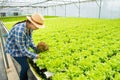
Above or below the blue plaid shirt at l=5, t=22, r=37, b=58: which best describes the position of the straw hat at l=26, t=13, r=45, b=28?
above

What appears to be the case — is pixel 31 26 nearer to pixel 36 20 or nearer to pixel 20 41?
pixel 36 20

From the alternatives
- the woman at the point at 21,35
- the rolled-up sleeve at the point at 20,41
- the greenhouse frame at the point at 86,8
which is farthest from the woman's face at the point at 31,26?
the greenhouse frame at the point at 86,8

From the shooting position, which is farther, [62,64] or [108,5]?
[108,5]

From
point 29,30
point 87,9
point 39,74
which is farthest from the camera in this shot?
point 87,9

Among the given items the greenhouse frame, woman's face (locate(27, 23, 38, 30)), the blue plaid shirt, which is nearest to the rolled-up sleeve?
the blue plaid shirt

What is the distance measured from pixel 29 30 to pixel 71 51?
1.89 metres

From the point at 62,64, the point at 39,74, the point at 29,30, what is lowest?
the point at 39,74

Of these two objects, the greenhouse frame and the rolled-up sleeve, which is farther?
the greenhouse frame

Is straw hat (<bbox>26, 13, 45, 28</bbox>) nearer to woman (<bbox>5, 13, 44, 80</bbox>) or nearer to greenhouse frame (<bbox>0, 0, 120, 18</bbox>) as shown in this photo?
woman (<bbox>5, 13, 44, 80</bbox>)

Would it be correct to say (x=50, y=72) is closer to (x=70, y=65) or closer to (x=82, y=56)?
(x=70, y=65)

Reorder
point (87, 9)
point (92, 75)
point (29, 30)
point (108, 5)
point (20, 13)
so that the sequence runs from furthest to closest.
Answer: point (20, 13) → point (87, 9) → point (108, 5) → point (29, 30) → point (92, 75)

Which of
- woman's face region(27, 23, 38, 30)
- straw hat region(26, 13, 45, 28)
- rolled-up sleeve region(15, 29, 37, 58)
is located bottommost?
rolled-up sleeve region(15, 29, 37, 58)

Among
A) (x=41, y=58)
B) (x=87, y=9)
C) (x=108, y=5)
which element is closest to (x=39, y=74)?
(x=41, y=58)

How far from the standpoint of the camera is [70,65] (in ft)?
14.2
